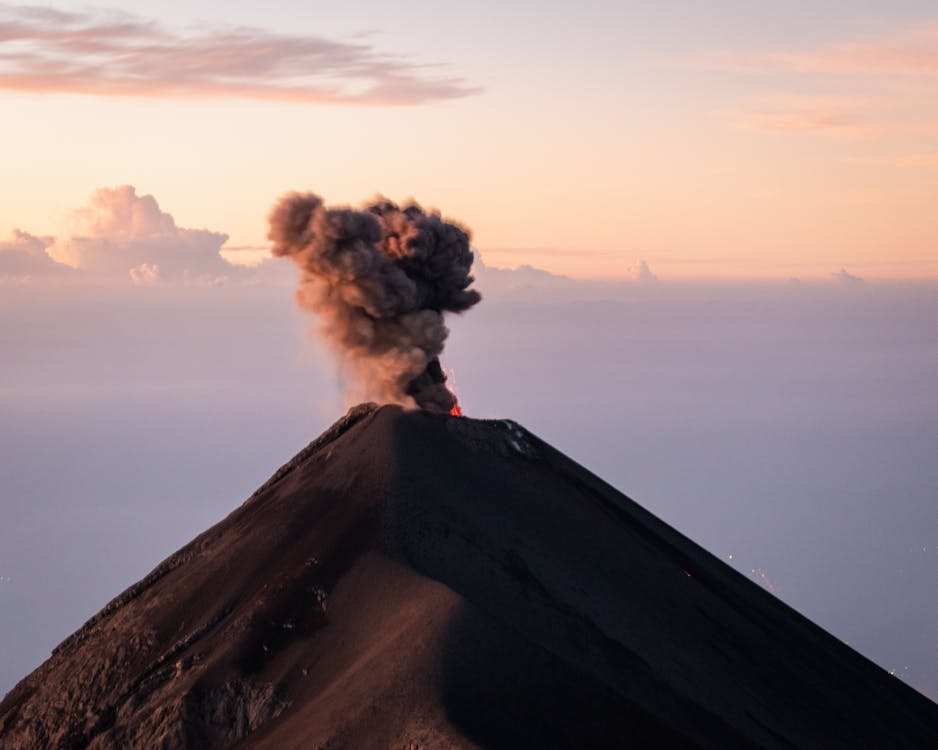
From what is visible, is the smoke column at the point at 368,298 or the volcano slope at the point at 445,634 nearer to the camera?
the volcano slope at the point at 445,634

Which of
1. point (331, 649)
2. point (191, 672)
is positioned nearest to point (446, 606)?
point (331, 649)

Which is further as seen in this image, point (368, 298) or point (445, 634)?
point (368, 298)

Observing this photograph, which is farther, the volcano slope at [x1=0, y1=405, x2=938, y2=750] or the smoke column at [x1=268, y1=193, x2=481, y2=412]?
the smoke column at [x1=268, y1=193, x2=481, y2=412]

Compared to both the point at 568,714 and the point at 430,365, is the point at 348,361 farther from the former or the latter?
the point at 568,714
